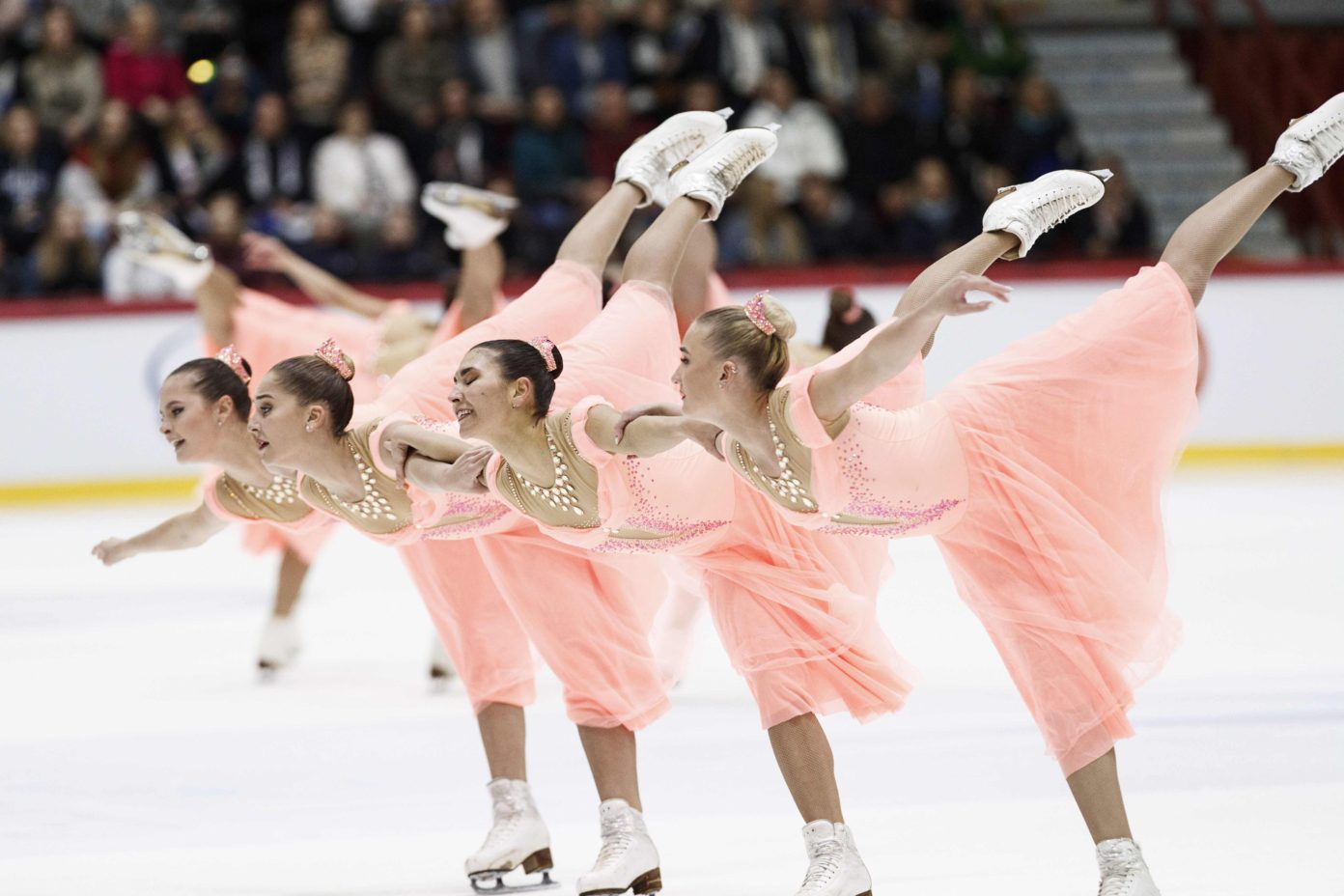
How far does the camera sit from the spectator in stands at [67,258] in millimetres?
9945

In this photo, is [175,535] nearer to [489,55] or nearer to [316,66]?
[316,66]

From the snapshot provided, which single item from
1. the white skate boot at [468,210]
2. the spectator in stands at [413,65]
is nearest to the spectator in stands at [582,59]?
the spectator in stands at [413,65]

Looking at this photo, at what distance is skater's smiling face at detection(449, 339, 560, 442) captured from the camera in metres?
3.50

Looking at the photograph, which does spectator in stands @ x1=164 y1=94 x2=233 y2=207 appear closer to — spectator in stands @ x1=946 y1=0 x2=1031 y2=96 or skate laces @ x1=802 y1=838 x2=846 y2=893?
spectator in stands @ x1=946 y1=0 x2=1031 y2=96

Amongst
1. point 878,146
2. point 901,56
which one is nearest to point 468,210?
point 878,146

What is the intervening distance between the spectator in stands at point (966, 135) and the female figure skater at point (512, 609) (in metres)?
7.96

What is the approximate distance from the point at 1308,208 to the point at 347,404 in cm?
1056

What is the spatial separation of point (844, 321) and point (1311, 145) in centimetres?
173

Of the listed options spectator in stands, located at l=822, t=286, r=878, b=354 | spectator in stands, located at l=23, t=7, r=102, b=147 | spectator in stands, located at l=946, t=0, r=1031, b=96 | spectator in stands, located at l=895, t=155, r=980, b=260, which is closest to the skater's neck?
spectator in stands, located at l=822, t=286, r=878, b=354

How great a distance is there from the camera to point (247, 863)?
4.03 meters

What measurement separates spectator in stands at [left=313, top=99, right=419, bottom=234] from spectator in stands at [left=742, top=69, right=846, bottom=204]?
2109 millimetres

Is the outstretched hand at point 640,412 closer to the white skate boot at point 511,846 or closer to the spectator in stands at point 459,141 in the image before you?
the white skate boot at point 511,846

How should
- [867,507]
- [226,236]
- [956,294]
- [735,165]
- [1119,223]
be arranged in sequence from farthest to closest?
[1119,223], [226,236], [735,165], [867,507], [956,294]

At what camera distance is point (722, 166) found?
4.07 metres
